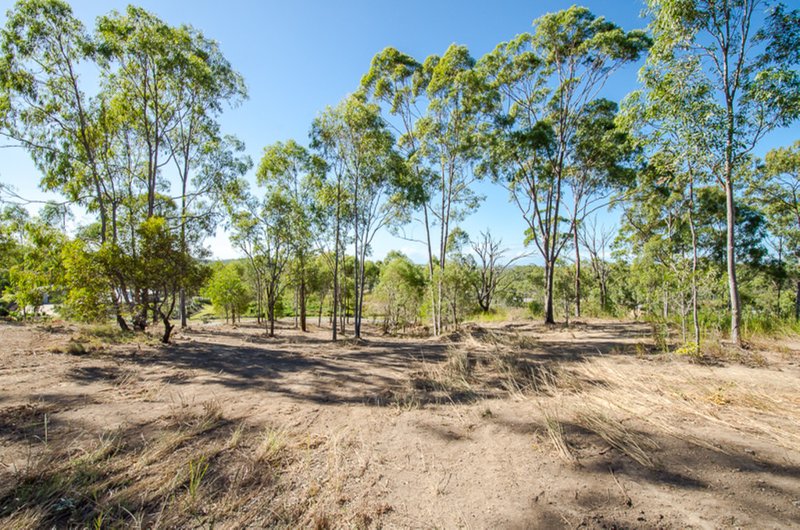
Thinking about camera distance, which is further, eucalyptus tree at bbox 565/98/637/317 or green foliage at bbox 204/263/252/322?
green foliage at bbox 204/263/252/322

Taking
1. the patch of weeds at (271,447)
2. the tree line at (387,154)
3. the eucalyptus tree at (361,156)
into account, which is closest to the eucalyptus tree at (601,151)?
the tree line at (387,154)

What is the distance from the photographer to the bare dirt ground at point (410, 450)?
218 cm

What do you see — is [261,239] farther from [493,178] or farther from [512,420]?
[512,420]

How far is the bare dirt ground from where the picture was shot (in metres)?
2.18

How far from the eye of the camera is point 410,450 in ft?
10.3

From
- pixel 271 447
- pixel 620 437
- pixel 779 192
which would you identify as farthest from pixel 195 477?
pixel 779 192

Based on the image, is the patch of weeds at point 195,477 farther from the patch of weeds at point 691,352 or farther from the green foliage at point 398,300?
the green foliage at point 398,300

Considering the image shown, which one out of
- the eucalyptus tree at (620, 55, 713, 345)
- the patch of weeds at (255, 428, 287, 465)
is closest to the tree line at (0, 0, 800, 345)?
the eucalyptus tree at (620, 55, 713, 345)

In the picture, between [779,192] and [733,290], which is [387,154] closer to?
[733,290]

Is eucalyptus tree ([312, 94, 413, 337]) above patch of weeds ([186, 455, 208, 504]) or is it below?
above

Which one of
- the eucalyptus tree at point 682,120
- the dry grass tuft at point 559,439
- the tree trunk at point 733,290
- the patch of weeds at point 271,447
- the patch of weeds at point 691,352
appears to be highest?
the eucalyptus tree at point 682,120

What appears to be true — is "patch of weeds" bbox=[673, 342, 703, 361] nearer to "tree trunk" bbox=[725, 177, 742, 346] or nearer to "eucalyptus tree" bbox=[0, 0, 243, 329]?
"tree trunk" bbox=[725, 177, 742, 346]

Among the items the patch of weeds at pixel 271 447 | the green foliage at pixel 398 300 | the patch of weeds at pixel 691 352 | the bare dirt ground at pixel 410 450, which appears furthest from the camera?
the green foliage at pixel 398 300

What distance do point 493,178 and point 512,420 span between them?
46.4 ft
